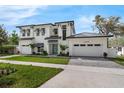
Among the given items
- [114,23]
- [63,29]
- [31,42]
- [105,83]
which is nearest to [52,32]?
[63,29]

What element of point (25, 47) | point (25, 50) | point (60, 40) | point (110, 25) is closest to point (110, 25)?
point (110, 25)

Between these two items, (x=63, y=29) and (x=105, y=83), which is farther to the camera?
(x=63, y=29)

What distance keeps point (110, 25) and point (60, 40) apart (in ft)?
47.8

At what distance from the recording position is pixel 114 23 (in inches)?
1396

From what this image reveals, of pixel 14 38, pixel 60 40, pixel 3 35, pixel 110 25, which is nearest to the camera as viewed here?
pixel 60 40

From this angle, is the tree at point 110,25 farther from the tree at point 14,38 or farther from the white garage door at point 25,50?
the tree at point 14,38

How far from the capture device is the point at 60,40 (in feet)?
84.3

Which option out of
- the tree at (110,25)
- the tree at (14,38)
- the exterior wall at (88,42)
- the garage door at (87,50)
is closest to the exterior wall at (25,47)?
the exterior wall at (88,42)

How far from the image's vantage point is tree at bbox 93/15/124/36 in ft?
116

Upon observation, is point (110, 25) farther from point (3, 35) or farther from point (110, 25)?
point (3, 35)

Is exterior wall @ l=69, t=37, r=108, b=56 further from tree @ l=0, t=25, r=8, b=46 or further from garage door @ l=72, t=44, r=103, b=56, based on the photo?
tree @ l=0, t=25, r=8, b=46

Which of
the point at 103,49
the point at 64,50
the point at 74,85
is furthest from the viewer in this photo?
the point at 64,50
